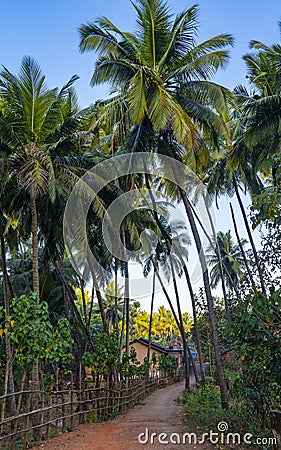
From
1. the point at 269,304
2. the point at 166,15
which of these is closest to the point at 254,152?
the point at 166,15

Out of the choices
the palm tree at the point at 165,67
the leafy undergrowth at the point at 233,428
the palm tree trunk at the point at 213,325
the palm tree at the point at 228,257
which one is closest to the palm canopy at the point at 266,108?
the palm tree at the point at 165,67

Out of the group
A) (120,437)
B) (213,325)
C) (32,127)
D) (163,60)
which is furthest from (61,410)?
(163,60)

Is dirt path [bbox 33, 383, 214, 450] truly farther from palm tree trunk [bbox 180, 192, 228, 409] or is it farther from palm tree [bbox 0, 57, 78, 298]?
palm tree [bbox 0, 57, 78, 298]

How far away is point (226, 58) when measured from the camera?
11.3 m

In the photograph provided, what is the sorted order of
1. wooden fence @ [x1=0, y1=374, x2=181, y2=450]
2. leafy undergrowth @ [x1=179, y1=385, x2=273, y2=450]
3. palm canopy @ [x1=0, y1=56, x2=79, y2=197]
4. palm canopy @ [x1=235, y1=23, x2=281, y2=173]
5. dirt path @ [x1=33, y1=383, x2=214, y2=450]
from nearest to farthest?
leafy undergrowth @ [x1=179, y1=385, x2=273, y2=450]
dirt path @ [x1=33, y1=383, x2=214, y2=450]
wooden fence @ [x1=0, y1=374, x2=181, y2=450]
palm canopy @ [x1=0, y1=56, x2=79, y2=197]
palm canopy @ [x1=235, y1=23, x2=281, y2=173]

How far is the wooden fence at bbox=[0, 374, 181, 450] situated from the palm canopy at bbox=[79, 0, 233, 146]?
22.9 feet

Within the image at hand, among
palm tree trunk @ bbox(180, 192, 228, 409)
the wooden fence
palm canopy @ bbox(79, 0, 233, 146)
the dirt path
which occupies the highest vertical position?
palm canopy @ bbox(79, 0, 233, 146)

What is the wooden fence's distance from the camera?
818 cm

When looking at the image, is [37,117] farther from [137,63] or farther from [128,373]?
[128,373]

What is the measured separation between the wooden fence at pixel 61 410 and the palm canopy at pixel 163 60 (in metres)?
6.98

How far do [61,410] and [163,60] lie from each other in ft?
30.6

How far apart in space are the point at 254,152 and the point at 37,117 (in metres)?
8.12

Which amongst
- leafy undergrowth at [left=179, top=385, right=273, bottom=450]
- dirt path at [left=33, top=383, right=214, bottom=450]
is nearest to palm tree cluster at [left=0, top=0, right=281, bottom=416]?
leafy undergrowth at [left=179, top=385, right=273, bottom=450]

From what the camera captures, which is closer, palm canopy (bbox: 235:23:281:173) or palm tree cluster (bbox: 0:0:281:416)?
palm tree cluster (bbox: 0:0:281:416)
